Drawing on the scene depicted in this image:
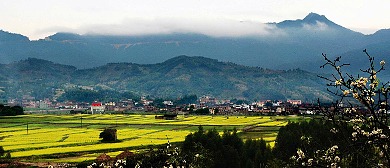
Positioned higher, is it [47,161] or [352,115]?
[352,115]

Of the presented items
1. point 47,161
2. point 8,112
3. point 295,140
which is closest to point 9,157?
point 47,161

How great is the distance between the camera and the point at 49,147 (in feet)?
174

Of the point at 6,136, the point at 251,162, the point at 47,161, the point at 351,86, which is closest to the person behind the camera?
the point at 351,86

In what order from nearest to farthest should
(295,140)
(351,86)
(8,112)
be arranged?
1. (351,86)
2. (295,140)
3. (8,112)

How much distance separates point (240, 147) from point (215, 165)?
4938mm

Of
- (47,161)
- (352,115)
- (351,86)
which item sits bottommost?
(47,161)

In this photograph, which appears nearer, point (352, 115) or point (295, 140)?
point (352, 115)

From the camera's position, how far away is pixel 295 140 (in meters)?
39.0

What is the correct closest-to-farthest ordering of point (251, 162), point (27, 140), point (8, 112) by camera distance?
point (251, 162) < point (27, 140) < point (8, 112)

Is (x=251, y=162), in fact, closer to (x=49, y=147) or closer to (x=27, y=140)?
(x=49, y=147)

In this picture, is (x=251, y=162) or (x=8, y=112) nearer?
(x=251, y=162)

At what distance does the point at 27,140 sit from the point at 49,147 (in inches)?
402

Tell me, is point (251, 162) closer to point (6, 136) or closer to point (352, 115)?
point (352, 115)

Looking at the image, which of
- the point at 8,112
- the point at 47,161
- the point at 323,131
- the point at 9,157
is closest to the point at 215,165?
the point at 323,131
